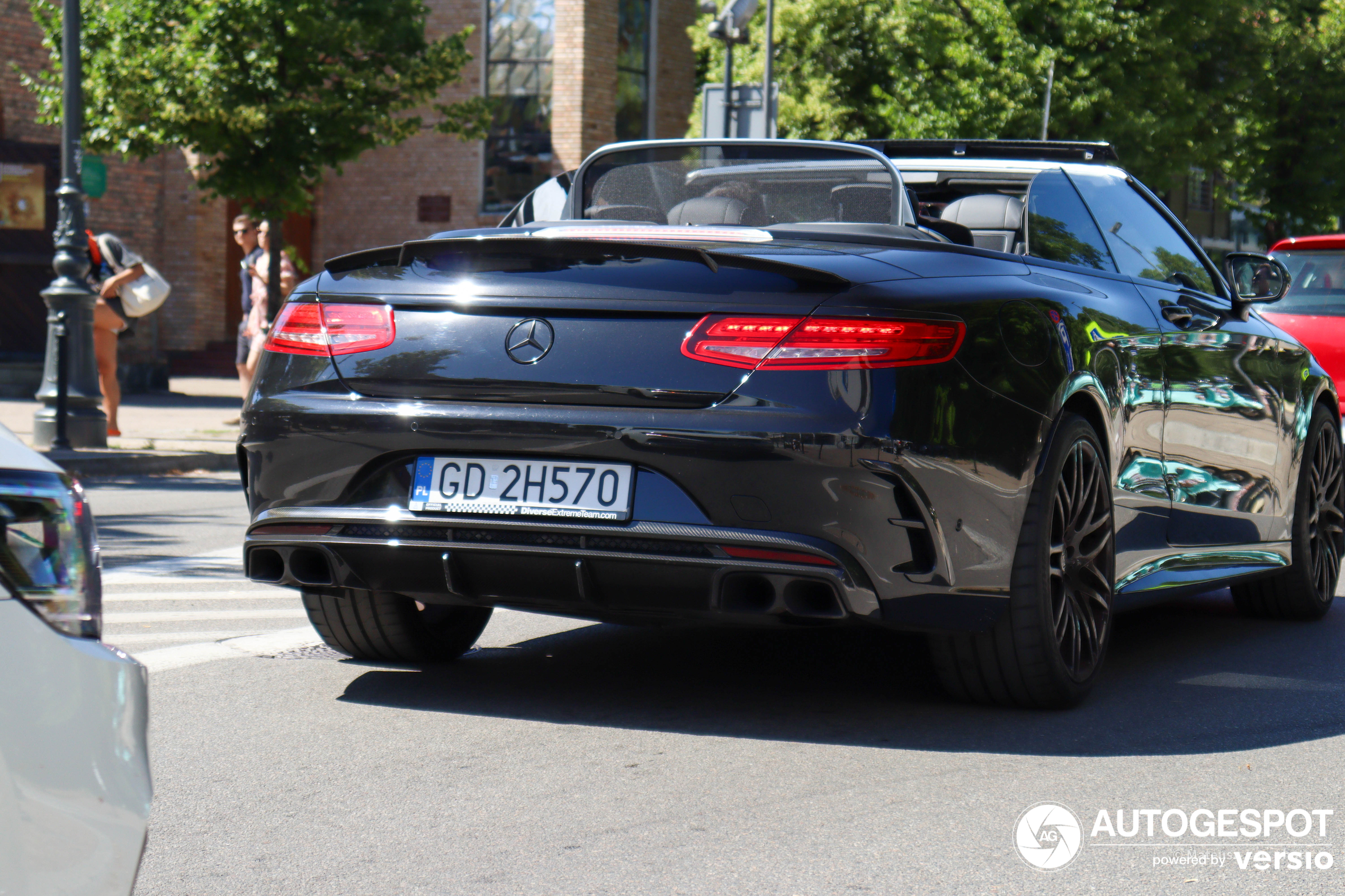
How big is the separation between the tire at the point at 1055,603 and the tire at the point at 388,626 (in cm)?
150

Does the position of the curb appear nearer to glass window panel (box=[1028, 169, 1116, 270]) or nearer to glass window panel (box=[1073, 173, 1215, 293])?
glass window panel (box=[1073, 173, 1215, 293])

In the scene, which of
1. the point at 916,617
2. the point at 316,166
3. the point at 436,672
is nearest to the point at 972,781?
the point at 916,617

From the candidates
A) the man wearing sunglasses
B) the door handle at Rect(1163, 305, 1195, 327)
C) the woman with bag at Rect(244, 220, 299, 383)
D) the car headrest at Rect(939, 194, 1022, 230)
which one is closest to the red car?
the door handle at Rect(1163, 305, 1195, 327)

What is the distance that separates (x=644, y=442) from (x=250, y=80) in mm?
13901

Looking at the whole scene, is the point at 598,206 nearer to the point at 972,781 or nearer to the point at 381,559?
the point at 381,559

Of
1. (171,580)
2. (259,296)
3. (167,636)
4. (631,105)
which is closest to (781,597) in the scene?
(167,636)

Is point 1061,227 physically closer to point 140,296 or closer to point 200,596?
point 200,596

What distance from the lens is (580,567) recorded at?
392cm

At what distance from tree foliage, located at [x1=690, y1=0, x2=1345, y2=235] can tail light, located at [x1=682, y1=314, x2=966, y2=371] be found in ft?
81.8

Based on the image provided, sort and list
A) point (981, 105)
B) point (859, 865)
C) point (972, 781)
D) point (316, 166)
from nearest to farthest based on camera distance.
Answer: point (859, 865), point (972, 781), point (316, 166), point (981, 105)

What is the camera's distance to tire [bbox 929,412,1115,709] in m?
4.21

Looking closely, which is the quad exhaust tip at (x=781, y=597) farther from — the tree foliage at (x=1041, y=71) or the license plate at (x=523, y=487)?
the tree foliage at (x=1041, y=71)

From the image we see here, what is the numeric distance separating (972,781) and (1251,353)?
2.74 meters

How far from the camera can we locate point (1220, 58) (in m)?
30.2
